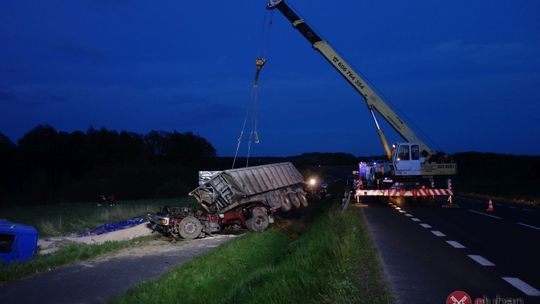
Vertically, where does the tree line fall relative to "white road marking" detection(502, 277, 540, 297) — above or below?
above

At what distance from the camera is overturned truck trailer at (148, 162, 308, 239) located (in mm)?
21875

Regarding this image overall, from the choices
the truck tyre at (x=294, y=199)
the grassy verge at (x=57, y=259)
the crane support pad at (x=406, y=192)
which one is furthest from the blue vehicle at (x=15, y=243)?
the crane support pad at (x=406, y=192)

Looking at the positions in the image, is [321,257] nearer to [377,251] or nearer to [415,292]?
[377,251]

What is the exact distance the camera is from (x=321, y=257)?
11422mm

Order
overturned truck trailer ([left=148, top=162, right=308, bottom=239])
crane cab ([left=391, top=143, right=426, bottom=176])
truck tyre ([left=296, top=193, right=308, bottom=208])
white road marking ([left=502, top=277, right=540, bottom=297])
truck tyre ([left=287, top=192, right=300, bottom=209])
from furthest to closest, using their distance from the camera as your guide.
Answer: crane cab ([left=391, top=143, right=426, bottom=176])
truck tyre ([left=296, top=193, right=308, bottom=208])
truck tyre ([left=287, top=192, right=300, bottom=209])
overturned truck trailer ([left=148, top=162, right=308, bottom=239])
white road marking ([left=502, top=277, right=540, bottom=297])

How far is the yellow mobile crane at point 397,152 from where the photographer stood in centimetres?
2792

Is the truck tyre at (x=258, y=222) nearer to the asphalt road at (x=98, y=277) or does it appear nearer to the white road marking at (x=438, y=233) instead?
the asphalt road at (x=98, y=277)

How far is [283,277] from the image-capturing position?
9492mm

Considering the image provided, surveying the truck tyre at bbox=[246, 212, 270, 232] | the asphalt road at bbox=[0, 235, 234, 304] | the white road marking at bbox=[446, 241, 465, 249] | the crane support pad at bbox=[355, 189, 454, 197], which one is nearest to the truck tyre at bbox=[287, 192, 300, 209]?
the crane support pad at bbox=[355, 189, 454, 197]

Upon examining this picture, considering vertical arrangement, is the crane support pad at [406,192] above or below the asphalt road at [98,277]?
above

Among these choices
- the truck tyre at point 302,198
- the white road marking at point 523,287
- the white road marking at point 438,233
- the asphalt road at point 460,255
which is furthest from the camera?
the truck tyre at point 302,198

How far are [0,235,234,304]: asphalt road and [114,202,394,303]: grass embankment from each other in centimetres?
79

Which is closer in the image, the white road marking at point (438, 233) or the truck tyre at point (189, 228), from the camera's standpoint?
the white road marking at point (438, 233)

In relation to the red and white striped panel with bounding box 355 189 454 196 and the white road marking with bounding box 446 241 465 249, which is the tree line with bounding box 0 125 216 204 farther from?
the white road marking with bounding box 446 241 465 249
